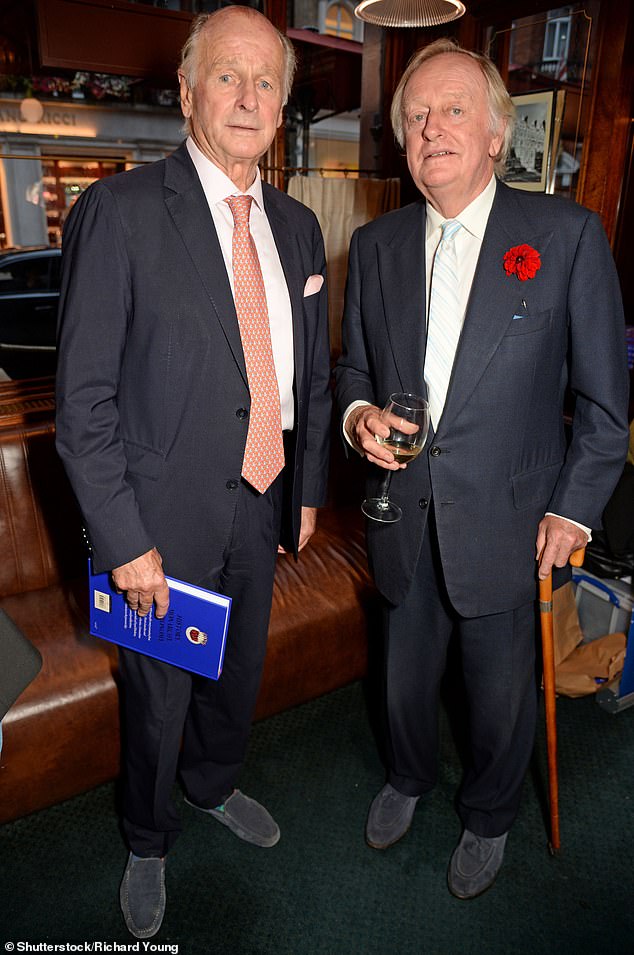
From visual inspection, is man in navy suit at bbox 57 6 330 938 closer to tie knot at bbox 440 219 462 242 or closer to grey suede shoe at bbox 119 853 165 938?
grey suede shoe at bbox 119 853 165 938

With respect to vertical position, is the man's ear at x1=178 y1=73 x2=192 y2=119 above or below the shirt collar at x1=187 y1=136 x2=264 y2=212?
above

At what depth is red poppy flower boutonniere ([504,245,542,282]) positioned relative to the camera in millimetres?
1500

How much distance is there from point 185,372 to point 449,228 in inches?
27.7

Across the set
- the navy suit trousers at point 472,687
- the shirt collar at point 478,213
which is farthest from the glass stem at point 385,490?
the shirt collar at point 478,213

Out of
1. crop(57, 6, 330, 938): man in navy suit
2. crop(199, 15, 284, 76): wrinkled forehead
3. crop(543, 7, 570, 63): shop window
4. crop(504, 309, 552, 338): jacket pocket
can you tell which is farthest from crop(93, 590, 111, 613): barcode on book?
crop(543, 7, 570, 63): shop window

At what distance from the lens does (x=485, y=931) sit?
1.76m

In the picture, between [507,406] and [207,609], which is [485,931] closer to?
[207,609]

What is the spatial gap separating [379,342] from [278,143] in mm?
2814

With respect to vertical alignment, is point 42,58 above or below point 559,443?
above

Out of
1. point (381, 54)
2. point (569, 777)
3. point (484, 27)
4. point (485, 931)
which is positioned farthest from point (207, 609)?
point (381, 54)

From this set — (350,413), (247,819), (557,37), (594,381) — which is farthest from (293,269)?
(557,37)

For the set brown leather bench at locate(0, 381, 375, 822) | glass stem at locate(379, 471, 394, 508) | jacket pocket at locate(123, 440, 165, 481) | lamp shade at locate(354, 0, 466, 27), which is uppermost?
lamp shade at locate(354, 0, 466, 27)

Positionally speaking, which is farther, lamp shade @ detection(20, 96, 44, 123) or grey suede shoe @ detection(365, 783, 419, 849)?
lamp shade @ detection(20, 96, 44, 123)

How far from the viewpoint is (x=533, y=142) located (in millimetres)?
3449
